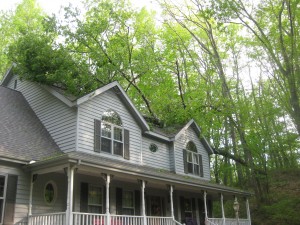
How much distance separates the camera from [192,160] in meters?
20.1

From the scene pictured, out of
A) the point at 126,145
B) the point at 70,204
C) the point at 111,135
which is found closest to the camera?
the point at 70,204

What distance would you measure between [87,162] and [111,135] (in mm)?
4299

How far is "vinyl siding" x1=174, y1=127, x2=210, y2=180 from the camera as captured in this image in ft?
61.8

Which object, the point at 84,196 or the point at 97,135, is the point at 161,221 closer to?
the point at 84,196

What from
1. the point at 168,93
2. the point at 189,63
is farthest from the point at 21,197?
the point at 189,63

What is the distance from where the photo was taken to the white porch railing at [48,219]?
1035 cm

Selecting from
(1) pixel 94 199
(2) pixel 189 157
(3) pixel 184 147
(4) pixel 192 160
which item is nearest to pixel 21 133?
(1) pixel 94 199

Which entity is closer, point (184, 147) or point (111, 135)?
point (111, 135)

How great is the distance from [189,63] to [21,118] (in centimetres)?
1911

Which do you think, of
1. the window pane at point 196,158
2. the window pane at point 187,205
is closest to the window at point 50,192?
the window pane at point 187,205

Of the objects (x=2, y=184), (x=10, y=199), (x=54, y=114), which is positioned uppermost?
(x=54, y=114)

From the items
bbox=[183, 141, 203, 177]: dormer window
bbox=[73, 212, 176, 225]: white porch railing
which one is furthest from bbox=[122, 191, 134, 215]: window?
bbox=[183, 141, 203, 177]: dormer window

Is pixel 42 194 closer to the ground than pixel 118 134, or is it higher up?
closer to the ground

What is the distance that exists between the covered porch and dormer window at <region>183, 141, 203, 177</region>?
210cm
